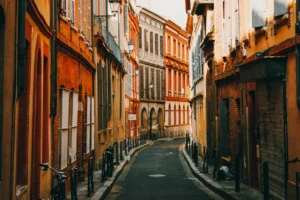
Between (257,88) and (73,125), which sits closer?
(257,88)

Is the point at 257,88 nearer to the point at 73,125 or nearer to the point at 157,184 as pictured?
the point at 73,125

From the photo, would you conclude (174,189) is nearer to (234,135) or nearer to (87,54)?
(234,135)

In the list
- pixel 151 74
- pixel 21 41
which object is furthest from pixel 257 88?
pixel 151 74

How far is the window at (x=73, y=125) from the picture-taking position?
1575 cm

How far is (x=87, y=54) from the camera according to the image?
62.1 ft

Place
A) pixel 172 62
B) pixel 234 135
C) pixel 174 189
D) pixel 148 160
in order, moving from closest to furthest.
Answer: pixel 174 189 < pixel 234 135 < pixel 148 160 < pixel 172 62

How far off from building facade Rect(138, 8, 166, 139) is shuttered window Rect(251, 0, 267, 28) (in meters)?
37.0

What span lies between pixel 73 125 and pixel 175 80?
45.9 meters

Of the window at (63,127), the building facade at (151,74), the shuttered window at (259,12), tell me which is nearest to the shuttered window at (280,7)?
the shuttered window at (259,12)

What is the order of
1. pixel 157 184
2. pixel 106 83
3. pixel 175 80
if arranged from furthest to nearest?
pixel 175 80
pixel 106 83
pixel 157 184

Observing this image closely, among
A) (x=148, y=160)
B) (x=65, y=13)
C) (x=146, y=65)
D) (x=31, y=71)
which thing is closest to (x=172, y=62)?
(x=146, y=65)

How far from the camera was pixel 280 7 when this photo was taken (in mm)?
11672

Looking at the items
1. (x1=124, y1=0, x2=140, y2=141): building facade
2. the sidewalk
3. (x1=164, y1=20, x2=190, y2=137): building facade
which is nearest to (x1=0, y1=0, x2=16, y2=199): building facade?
the sidewalk

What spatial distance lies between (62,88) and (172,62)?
46.4 metres
